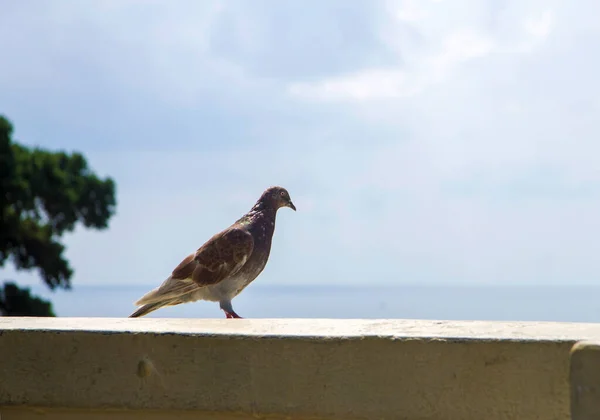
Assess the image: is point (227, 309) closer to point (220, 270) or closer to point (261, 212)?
point (220, 270)

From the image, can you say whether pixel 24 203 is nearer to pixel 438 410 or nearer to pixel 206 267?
pixel 206 267

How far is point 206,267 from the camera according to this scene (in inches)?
158

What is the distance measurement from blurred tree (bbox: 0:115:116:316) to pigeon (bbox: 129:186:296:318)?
432 inches

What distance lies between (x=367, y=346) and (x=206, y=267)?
6.79 ft

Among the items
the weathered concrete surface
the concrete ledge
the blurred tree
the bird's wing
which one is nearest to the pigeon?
the bird's wing

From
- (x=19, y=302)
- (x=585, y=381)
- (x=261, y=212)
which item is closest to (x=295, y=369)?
(x=585, y=381)

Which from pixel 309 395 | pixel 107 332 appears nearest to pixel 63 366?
pixel 107 332

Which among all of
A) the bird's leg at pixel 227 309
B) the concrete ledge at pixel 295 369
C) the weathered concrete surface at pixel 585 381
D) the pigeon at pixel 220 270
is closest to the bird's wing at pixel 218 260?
the pigeon at pixel 220 270

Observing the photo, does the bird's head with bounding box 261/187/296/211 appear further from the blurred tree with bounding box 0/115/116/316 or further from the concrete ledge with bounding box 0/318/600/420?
the blurred tree with bounding box 0/115/116/316

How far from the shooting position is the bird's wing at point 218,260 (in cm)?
400

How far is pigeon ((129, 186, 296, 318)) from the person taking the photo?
157 inches

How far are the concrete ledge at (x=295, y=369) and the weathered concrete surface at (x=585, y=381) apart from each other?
2cm

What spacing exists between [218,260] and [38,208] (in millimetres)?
11797

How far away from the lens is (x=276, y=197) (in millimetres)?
4293
